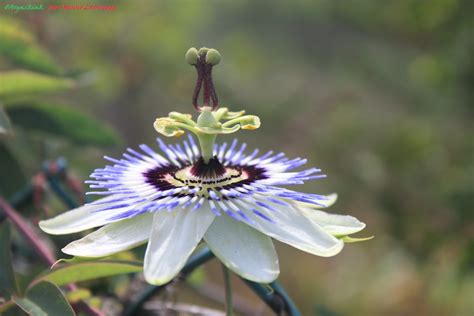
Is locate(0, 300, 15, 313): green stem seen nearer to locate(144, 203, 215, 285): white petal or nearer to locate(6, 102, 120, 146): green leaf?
locate(144, 203, 215, 285): white petal

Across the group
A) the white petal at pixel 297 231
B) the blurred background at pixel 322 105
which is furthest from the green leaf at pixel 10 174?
the white petal at pixel 297 231

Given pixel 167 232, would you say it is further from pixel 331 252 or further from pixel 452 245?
pixel 452 245

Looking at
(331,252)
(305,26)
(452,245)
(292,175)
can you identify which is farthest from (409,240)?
(305,26)

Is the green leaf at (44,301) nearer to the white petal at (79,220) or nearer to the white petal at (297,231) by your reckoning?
the white petal at (79,220)

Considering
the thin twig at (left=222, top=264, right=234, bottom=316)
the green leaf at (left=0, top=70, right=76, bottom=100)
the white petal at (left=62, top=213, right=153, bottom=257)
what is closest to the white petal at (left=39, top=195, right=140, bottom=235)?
the white petal at (left=62, top=213, right=153, bottom=257)

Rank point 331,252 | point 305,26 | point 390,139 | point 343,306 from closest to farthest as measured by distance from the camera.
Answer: point 331,252, point 390,139, point 343,306, point 305,26

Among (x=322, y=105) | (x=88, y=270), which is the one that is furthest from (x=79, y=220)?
(x=322, y=105)
